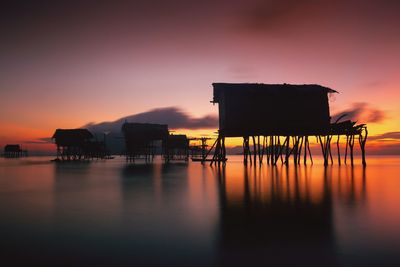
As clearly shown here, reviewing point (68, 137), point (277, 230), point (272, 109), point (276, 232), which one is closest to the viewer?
point (276, 232)

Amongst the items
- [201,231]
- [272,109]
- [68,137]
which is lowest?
[201,231]

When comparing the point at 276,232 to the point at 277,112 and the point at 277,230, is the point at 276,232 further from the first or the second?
the point at 277,112

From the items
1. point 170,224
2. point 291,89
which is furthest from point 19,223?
point 291,89

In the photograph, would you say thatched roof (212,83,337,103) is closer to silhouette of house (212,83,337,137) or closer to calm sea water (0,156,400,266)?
silhouette of house (212,83,337,137)

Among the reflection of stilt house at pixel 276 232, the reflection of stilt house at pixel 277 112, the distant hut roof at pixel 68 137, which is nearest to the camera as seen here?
the reflection of stilt house at pixel 276 232

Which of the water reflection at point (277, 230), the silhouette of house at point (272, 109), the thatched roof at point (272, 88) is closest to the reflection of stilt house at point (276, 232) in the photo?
the water reflection at point (277, 230)

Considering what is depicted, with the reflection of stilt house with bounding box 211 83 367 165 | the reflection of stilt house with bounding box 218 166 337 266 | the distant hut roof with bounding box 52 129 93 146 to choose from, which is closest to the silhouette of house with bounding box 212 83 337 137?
the reflection of stilt house with bounding box 211 83 367 165

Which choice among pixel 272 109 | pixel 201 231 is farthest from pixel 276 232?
pixel 272 109

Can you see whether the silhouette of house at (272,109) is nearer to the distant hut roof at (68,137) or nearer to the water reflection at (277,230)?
the water reflection at (277,230)

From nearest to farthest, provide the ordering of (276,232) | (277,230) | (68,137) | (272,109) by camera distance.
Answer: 1. (276,232)
2. (277,230)
3. (272,109)
4. (68,137)

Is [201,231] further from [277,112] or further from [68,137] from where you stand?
[68,137]

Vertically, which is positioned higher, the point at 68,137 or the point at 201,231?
the point at 68,137

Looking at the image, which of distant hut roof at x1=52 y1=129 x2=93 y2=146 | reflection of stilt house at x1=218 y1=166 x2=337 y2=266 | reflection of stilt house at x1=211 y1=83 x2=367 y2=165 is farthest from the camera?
distant hut roof at x1=52 y1=129 x2=93 y2=146

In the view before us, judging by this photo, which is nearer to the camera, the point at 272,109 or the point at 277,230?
the point at 277,230
